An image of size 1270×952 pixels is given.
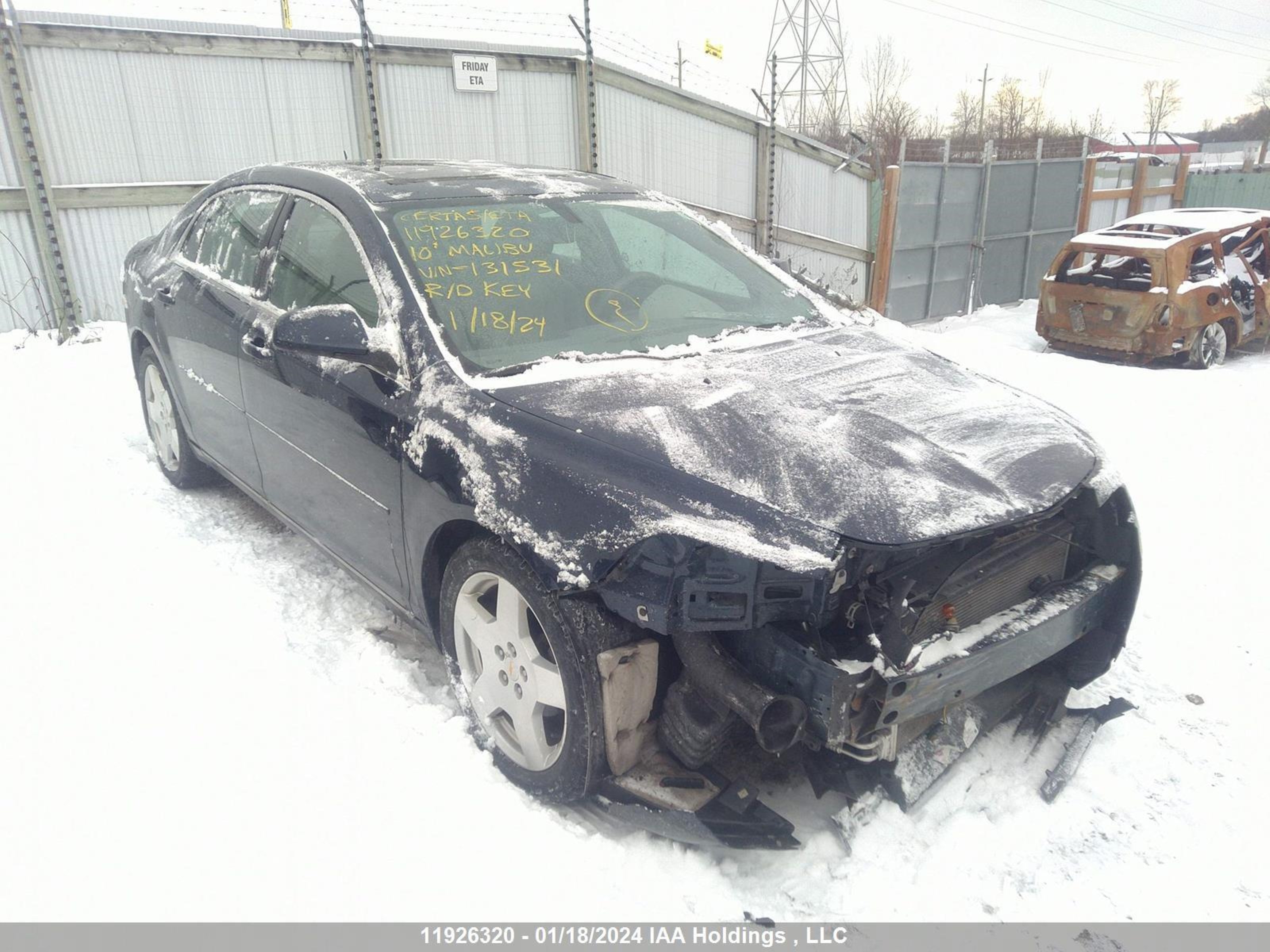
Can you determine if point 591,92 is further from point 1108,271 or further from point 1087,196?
point 1087,196

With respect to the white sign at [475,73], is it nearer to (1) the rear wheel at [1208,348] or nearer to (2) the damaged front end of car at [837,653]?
(1) the rear wheel at [1208,348]

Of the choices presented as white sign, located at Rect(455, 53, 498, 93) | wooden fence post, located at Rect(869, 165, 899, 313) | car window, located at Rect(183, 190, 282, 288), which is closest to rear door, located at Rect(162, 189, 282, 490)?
car window, located at Rect(183, 190, 282, 288)

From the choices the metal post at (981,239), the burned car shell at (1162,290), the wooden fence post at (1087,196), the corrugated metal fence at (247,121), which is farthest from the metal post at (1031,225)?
the corrugated metal fence at (247,121)

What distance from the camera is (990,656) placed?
237 cm

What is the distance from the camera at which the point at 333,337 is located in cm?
274

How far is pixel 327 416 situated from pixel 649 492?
1.42 meters

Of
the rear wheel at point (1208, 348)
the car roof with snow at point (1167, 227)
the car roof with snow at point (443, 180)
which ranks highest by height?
the car roof with snow at point (443, 180)

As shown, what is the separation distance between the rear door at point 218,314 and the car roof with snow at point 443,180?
0.22m

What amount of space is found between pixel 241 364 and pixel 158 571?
2.97 feet

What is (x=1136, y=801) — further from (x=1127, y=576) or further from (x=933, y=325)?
(x=933, y=325)

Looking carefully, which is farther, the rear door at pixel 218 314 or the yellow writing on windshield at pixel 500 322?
the rear door at pixel 218 314

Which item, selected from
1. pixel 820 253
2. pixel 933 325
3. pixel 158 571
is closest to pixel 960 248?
pixel 933 325

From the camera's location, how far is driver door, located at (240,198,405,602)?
2863 millimetres

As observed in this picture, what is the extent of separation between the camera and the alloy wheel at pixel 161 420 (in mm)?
4598
